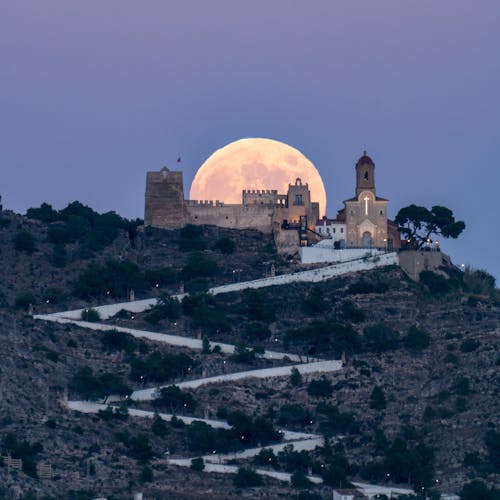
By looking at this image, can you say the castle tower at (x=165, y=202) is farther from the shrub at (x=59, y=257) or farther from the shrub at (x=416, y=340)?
the shrub at (x=416, y=340)

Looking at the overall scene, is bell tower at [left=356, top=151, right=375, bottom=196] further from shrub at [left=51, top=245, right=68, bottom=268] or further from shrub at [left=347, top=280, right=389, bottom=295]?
shrub at [left=51, top=245, right=68, bottom=268]

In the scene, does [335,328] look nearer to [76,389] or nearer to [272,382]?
[272,382]

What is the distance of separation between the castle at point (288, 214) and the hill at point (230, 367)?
1.03 meters

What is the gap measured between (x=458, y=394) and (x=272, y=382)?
32.4 feet

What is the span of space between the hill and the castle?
1.03 meters

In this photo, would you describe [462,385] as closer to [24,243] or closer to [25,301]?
[25,301]

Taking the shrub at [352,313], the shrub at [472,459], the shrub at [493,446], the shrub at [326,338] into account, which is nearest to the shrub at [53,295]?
the shrub at [326,338]

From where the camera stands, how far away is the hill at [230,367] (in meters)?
140

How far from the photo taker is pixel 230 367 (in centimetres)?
15200

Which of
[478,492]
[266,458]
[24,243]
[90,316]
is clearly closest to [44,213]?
[24,243]

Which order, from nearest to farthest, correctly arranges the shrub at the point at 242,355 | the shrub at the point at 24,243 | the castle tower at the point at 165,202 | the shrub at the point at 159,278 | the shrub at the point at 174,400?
1. the shrub at the point at 174,400
2. the shrub at the point at 242,355
3. the shrub at the point at 159,278
4. the shrub at the point at 24,243
5. the castle tower at the point at 165,202

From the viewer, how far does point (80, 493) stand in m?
135

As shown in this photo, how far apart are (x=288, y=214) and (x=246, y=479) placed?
3173 cm

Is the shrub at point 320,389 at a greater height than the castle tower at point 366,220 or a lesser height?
lesser
